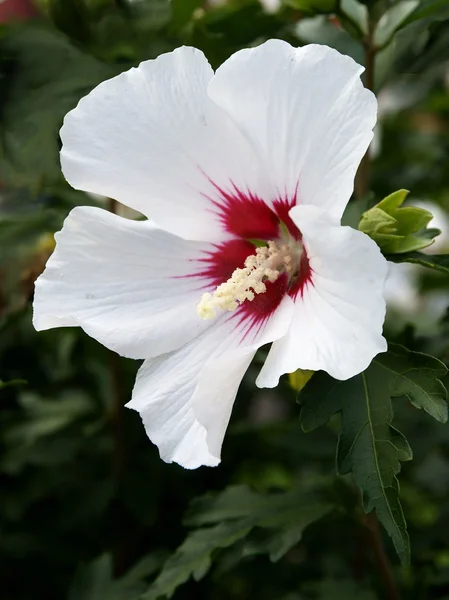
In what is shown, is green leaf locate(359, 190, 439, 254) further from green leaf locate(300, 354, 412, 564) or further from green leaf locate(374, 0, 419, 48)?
green leaf locate(374, 0, 419, 48)

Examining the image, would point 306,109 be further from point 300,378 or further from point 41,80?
point 41,80

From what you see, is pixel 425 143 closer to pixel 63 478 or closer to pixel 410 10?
pixel 410 10

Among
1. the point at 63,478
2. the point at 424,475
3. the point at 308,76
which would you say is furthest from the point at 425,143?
the point at 308,76

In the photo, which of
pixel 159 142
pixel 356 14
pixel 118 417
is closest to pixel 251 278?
pixel 159 142

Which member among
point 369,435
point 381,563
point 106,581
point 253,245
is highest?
point 253,245

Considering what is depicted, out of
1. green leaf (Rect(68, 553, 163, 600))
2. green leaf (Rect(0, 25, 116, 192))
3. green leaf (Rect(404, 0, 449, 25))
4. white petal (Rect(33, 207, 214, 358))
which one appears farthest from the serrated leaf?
green leaf (Rect(404, 0, 449, 25))
